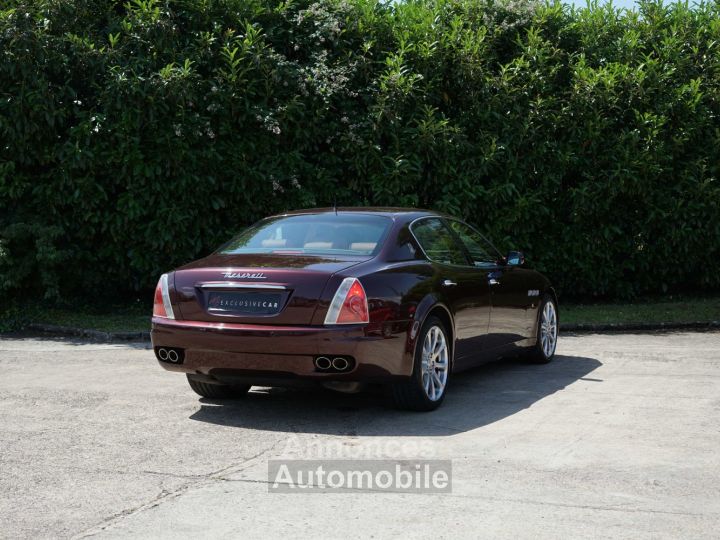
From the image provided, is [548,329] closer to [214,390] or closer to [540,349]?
[540,349]

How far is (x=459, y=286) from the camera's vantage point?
8625 millimetres

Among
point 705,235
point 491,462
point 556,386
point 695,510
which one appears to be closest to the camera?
point 695,510

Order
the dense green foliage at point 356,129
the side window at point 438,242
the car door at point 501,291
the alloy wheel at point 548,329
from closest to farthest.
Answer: the side window at point 438,242 → the car door at point 501,291 → the alloy wheel at point 548,329 → the dense green foliage at point 356,129

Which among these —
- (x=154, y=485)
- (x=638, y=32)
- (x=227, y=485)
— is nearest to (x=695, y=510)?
(x=227, y=485)

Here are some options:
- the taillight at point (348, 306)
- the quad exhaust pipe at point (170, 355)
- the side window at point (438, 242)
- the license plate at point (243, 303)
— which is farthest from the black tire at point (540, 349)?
the quad exhaust pipe at point (170, 355)

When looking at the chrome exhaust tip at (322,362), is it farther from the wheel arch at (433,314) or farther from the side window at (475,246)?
the side window at (475,246)

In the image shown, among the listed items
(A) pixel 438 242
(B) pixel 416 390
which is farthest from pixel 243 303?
(A) pixel 438 242

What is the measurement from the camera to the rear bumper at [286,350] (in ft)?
23.8

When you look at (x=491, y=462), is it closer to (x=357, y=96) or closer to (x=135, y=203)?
(x=135, y=203)

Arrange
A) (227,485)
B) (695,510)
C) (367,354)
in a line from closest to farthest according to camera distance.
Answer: (695,510) → (227,485) → (367,354)

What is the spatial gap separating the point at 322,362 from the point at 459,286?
178 cm

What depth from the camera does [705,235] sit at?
16.2m

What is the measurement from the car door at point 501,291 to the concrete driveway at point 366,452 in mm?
428

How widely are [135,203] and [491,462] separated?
28.3 feet
